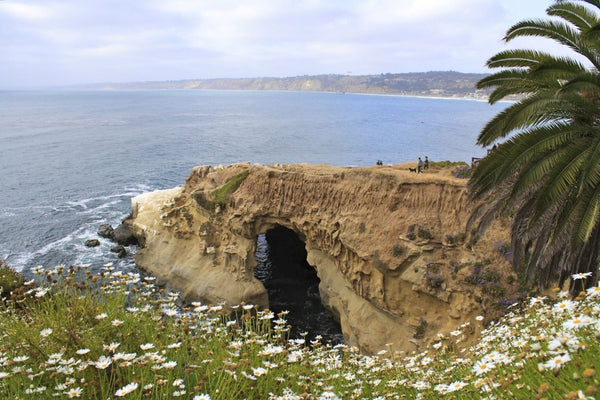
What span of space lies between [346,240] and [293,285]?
40.0 ft

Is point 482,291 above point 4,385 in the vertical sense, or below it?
below

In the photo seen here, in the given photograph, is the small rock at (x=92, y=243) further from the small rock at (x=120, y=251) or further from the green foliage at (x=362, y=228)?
the green foliage at (x=362, y=228)

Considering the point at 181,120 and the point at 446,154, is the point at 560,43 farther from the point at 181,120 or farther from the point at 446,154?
the point at 181,120

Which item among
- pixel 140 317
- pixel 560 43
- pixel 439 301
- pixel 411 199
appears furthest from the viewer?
pixel 411 199

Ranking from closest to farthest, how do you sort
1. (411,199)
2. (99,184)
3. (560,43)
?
(560,43), (411,199), (99,184)

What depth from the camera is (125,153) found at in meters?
87.2

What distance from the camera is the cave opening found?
3032cm

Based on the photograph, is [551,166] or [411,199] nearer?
[551,166]

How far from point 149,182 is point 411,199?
163 ft

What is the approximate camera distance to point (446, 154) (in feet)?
288

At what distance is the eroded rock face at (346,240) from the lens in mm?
23406

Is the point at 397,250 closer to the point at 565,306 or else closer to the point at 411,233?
the point at 411,233

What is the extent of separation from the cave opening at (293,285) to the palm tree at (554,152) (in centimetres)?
1771

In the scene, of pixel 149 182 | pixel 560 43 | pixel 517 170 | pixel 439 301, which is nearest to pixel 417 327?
pixel 439 301
